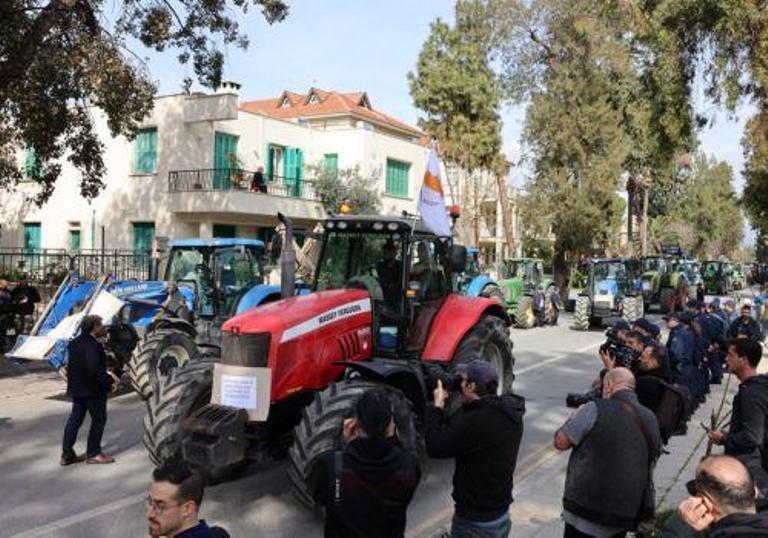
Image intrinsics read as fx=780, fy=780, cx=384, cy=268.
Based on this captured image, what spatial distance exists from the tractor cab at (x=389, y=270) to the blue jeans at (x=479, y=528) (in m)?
3.20

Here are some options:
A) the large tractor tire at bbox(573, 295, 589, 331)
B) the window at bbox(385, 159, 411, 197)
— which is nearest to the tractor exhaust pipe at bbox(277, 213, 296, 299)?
the large tractor tire at bbox(573, 295, 589, 331)

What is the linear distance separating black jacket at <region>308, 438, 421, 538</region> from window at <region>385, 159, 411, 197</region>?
2943 centimetres

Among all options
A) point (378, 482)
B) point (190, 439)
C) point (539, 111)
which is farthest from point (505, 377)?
point (539, 111)

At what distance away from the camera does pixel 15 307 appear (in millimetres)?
15609

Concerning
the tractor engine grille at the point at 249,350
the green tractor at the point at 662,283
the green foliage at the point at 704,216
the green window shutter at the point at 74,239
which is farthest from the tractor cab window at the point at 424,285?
the green foliage at the point at 704,216

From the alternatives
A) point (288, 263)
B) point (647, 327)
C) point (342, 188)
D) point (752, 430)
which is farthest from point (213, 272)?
point (342, 188)

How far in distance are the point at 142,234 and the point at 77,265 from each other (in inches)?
215

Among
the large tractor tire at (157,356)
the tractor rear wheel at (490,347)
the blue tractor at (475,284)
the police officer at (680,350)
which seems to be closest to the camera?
the tractor rear wheel at (490,347)

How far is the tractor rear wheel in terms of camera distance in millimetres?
8281

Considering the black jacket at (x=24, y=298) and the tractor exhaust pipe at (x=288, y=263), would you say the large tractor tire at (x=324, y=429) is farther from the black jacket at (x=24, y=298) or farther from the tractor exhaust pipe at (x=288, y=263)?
the black jacket at (x=24, y=298)

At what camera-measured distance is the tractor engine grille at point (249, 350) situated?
6.03m

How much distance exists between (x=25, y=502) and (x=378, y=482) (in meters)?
4.46

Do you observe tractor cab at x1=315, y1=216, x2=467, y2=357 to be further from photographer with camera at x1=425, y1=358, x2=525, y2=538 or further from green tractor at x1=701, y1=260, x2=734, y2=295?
green tractor at x1=701, y1=260, x2=734, y2=295

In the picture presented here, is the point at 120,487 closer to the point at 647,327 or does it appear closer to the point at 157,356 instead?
the point at 157,356
